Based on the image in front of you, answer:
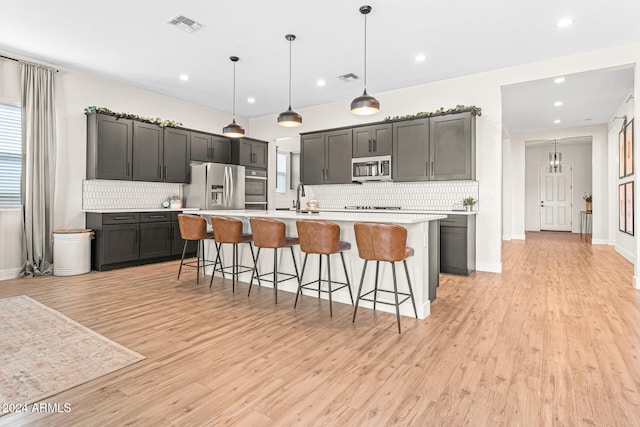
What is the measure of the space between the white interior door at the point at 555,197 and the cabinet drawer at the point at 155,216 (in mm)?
11936

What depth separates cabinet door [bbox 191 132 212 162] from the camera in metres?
6.95

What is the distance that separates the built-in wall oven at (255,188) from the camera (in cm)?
777

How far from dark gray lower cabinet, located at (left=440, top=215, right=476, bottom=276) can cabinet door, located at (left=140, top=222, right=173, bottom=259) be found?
181 inches

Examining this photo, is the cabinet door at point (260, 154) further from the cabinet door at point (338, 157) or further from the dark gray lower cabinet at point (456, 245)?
the dark gray lower cabinet at point (456, 245)

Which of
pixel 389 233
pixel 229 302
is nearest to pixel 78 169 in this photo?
pixel 229 302

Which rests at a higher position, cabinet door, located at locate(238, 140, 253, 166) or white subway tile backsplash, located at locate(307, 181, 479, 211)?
cabinet door, located at locate(238, 140, 253, 166)

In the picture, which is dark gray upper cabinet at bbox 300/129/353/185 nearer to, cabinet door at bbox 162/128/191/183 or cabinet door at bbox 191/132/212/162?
cabinet door at bbox 191/132/212/162

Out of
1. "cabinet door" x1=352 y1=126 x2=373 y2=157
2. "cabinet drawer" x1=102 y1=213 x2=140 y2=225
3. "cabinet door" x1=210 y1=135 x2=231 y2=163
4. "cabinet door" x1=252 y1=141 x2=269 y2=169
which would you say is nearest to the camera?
"cabinet drawer" x1=102 y1=213 x2=140 y2=225

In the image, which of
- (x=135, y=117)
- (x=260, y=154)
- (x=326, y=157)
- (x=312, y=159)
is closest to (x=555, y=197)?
(x=326, y=157)

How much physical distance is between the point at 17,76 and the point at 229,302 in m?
4.52

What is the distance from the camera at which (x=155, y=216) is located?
6.01 meters

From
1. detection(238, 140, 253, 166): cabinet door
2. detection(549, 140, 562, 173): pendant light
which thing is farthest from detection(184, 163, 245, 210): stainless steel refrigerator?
detection(549, 140, 562, 173): pendant light

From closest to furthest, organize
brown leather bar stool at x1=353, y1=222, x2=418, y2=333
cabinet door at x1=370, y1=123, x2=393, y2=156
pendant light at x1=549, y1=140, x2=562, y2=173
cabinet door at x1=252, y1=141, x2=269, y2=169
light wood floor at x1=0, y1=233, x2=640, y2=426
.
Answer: light wood floor at x1=0, y1=233, x2=640, y2=426 → brown leather bar stool at x1=353, y1=222, x2=418, y2=333 → cabinet door at x1=370, y1=123, x2=393, y2=156 → cabinet door at x1=252, y1=141, x2=269, y2=169 → pendant light at x1=549, y1=140, x2=562, y2=173

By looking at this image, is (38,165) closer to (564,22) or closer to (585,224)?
(564,22)
